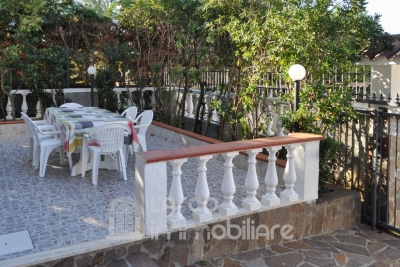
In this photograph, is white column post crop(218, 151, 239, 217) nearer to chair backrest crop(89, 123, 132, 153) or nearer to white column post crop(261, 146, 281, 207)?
white column post crop(261, 146, 281, 207)

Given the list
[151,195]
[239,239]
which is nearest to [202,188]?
[151,195]

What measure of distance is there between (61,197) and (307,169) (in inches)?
Result: 119

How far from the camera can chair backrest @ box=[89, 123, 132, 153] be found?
17.5 ft

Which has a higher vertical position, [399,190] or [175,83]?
[175,83]

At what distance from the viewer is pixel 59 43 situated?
43.4ft

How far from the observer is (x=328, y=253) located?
4379 millimetres

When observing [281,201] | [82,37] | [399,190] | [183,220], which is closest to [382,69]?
[399,190]

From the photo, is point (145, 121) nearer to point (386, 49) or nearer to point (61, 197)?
point (61, 197)

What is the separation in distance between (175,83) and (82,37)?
511cm

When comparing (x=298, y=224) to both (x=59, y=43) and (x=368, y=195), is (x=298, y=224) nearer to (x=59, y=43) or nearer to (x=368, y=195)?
(x=368, y=195)

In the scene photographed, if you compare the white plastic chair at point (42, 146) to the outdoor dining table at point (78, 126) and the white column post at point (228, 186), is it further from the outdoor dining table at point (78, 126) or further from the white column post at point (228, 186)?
the white column post at point (228, 186)

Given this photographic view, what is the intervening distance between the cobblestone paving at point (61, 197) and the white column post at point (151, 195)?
1.52 feet

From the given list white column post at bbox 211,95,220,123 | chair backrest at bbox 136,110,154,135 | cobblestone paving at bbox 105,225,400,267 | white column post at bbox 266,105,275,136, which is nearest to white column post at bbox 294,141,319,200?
cobblestone paving at bbox 105,225,400,267

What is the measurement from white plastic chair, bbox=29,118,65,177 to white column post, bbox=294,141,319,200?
3554 millimetres
